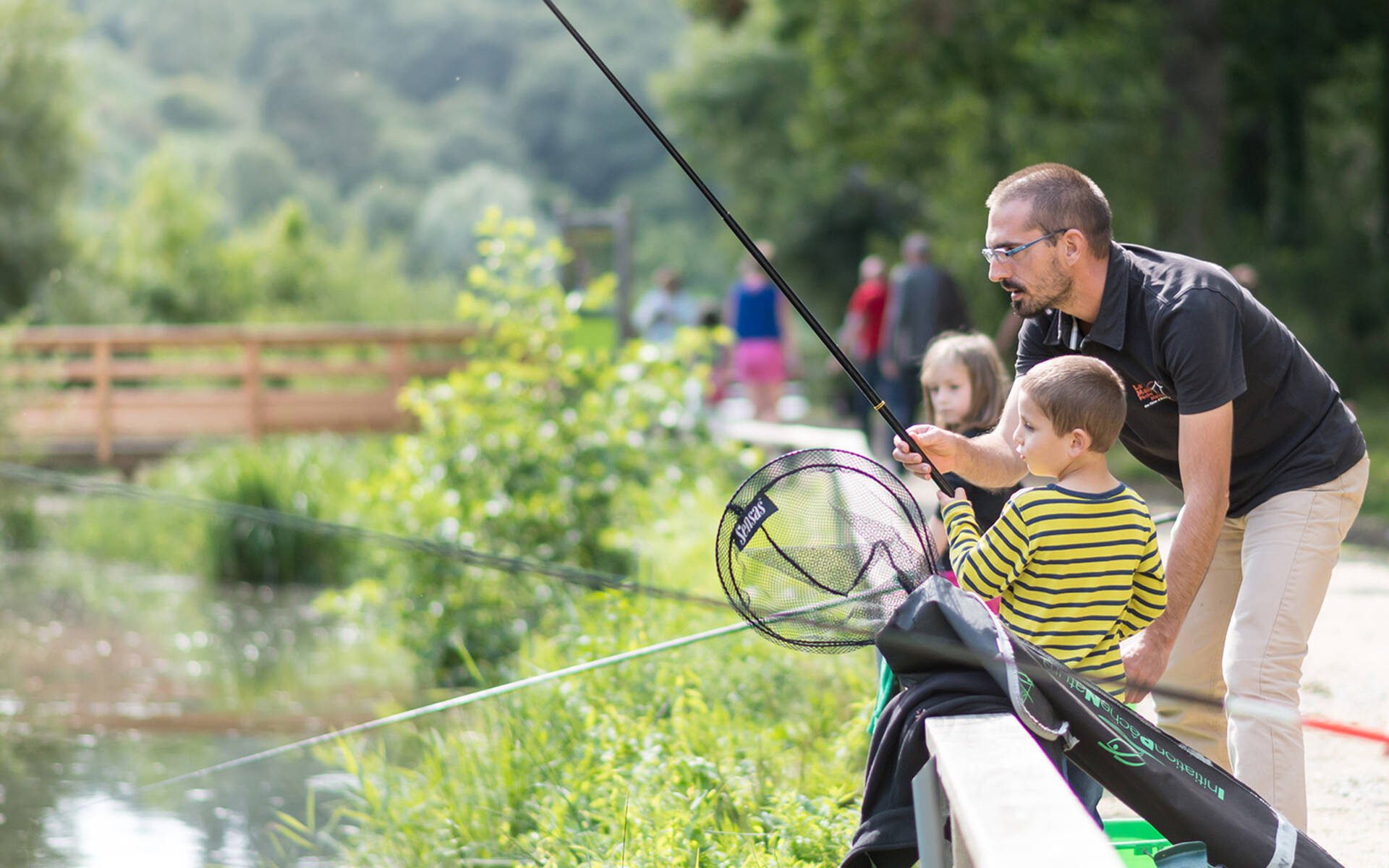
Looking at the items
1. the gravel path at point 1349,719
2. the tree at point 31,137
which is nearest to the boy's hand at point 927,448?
the gravel path at point 1349,719

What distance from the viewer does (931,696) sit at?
93.2 inches

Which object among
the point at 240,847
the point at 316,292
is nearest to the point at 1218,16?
the point at 240,847

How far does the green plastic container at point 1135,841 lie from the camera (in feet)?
9.03

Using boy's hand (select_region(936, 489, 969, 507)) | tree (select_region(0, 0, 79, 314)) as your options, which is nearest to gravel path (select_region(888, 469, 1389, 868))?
boy's hand (select_region(936, 489, 969, 507))

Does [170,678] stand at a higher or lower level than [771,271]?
lower

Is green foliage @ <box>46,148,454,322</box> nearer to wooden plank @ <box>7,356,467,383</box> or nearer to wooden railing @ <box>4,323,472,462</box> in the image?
wooden plank @ <box>7,356,467,383</box>

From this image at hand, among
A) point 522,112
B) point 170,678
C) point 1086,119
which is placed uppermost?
point 522,112

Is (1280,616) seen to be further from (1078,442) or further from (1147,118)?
(1147,118)

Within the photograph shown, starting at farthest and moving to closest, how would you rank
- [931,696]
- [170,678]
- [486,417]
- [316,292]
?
[316,292], [170,678], [486,417], [931,696]

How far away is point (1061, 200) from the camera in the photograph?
2867 millimetres

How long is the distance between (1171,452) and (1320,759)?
1697 mm

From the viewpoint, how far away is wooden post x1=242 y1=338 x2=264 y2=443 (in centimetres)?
1453

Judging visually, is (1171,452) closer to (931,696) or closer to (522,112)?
(931,696)

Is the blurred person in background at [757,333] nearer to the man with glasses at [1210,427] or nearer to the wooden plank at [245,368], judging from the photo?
the wooden plank at [245,368]
